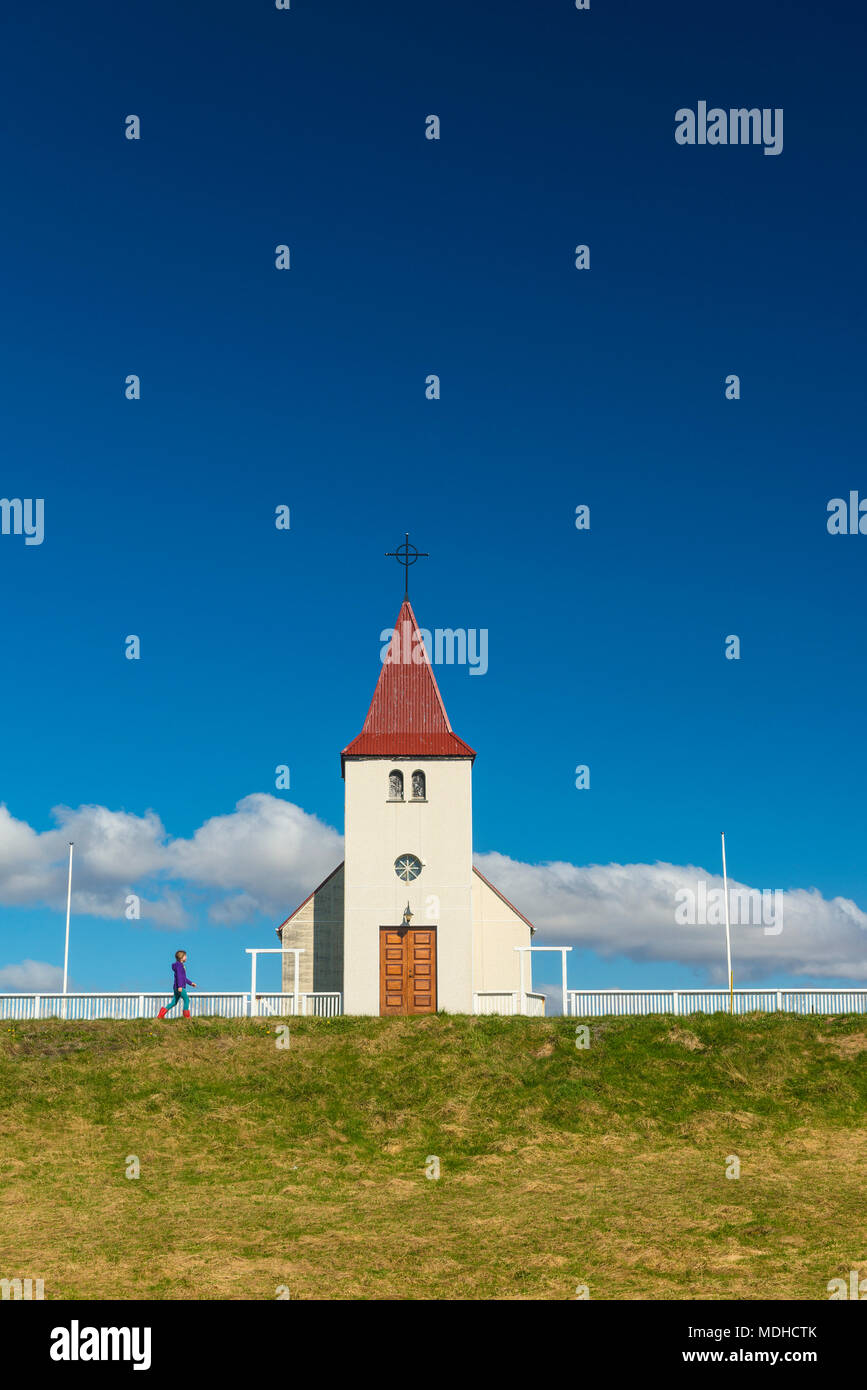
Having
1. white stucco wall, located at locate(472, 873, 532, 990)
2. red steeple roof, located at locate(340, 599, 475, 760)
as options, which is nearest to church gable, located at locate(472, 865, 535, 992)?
white stucco wall, located at locate(472, 873, 532, 990)

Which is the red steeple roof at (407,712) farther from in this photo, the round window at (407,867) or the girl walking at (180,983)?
the girl walking at (180,983)

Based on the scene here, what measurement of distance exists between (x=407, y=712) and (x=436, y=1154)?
723 inches

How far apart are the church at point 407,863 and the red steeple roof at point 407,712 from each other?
0.03m

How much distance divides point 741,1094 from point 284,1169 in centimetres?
1068

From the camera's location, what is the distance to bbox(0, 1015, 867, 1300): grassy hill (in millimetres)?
15523

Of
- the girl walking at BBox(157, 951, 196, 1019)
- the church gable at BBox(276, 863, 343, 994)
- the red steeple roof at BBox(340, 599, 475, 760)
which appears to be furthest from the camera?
the church gable at BBox(276, 863, 343, 994)

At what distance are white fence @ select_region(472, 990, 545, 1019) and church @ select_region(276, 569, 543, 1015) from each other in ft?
0.23

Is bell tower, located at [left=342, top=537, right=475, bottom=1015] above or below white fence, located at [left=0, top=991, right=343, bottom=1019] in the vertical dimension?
above

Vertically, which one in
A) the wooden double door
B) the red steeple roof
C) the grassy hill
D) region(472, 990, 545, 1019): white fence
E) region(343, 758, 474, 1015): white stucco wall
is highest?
the red steeple roof

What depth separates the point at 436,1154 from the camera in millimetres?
23281

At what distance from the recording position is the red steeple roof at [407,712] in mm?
38062

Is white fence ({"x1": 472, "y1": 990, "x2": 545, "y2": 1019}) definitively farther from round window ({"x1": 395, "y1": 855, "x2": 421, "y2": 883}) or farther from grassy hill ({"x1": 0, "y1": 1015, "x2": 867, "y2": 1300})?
round window ({"x1": 395, "y1": 855, "x2": 421, "y2": 883})
